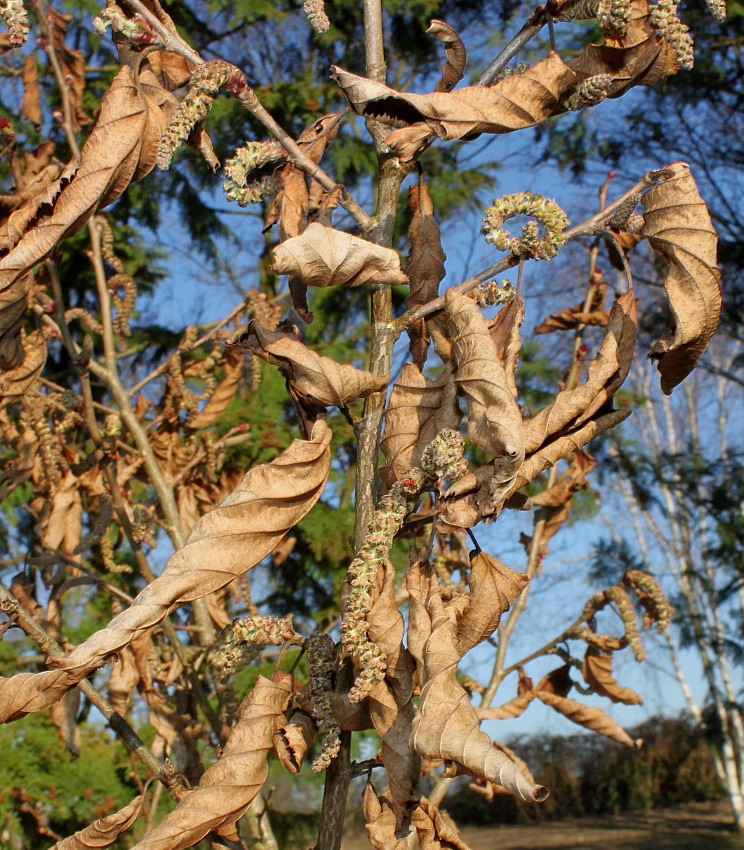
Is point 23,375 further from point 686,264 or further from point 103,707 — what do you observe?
point 686,264

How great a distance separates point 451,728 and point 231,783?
265 mm

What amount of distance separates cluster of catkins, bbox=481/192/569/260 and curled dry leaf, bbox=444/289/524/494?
8cm

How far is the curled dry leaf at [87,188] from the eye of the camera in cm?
86

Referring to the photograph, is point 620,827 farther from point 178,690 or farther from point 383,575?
point 383,575

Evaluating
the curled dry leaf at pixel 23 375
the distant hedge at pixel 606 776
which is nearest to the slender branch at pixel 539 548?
the curled dry leaf at pixel 23 375

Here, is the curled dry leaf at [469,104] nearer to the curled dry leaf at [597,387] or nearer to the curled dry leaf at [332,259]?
the curled dry leaf at [332,259]

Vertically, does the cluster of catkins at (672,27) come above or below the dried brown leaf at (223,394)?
below

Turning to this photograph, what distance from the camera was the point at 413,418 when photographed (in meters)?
0.96

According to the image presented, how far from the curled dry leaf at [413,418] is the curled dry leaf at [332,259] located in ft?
0.46

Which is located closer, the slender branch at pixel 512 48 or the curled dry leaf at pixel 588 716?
the slender branch at pixel 512 48

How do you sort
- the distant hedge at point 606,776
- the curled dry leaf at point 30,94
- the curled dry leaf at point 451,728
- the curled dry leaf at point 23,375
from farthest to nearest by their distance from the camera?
the distant hedge at point 606,776 < the curled dry leaf at point 30,94 < the curled dry leaf at point 23,375 < the curled dry leaf at point 451,728

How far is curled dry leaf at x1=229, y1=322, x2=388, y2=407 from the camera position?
34.8 inches

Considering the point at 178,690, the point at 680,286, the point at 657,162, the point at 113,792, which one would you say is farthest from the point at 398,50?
the point at 680,286

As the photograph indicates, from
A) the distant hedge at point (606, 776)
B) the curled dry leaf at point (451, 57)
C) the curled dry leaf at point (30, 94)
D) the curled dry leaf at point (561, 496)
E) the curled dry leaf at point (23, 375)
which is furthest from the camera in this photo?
the distant hedge at point (606, 776)
